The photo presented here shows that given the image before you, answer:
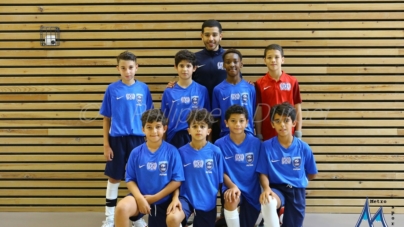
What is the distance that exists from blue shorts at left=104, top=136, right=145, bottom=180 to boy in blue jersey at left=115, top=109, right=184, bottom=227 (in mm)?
663

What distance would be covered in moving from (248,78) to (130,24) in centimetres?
176

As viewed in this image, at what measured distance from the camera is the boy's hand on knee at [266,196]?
3609 millimetres

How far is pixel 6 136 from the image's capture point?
5379 mm

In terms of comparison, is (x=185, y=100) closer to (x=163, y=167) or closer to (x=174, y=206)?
(x=163, y=167)

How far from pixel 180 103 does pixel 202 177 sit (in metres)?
0.92

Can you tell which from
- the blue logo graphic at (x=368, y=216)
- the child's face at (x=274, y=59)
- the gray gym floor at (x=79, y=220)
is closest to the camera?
the child's face at (x=274, y=59)

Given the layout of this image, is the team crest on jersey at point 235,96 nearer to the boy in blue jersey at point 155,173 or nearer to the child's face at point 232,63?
the child's face at point 232,63

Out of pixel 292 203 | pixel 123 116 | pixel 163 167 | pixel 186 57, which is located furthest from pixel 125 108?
pixel 292 203

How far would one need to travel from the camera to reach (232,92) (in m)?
4.23

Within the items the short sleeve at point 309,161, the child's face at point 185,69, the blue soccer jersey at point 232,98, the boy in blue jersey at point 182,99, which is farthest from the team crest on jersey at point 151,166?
the short sleeve at point 309,161

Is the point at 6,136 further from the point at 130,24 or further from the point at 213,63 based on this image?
the point at 213,63

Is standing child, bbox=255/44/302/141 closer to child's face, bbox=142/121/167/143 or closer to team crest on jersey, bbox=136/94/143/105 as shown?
child's face, bbox=142/121/167/143

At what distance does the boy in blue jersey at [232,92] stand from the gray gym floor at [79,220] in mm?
1774

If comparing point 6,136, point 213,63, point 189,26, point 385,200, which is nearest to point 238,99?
point 213,63
